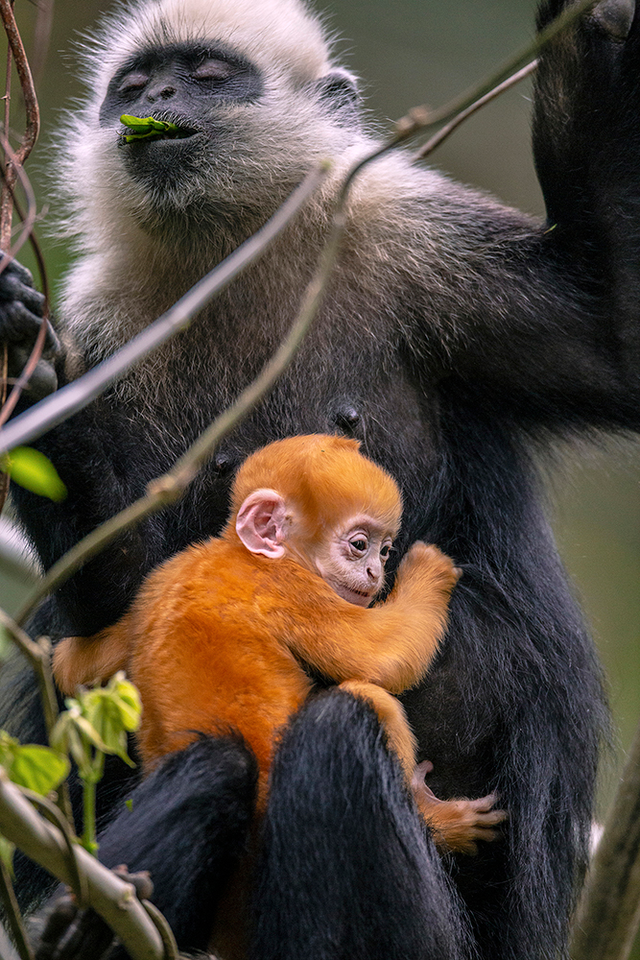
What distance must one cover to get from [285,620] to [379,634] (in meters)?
0.23

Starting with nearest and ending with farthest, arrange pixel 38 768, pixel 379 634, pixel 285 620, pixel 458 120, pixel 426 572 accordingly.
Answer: pixel 38 768
pixel 458 120
pixel 285 620
pixel 379 634
pixel 426 572

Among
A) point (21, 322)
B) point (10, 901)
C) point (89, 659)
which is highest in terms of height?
point (21, 322)

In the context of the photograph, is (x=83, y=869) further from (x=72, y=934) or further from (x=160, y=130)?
(x=160, y=130)

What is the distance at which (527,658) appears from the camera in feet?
8.79

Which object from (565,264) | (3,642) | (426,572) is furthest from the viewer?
(565,264)

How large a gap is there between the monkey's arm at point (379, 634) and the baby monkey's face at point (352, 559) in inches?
2.5

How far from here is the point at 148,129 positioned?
281 centimetres

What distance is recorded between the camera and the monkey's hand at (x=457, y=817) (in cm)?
242

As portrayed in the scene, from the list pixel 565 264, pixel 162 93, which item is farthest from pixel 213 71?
pixel 565 264

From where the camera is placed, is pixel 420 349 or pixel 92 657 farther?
pixel 420 349

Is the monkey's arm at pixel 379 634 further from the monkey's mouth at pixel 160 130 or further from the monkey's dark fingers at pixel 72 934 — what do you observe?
the monkey's mouth at pixel 160 130

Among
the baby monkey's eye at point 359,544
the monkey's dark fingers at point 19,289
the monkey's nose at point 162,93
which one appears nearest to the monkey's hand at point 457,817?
the baby monkey's eye at point 359,544

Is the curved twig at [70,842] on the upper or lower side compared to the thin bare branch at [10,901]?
upper

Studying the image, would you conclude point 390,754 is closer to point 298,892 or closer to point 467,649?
point 298,892
